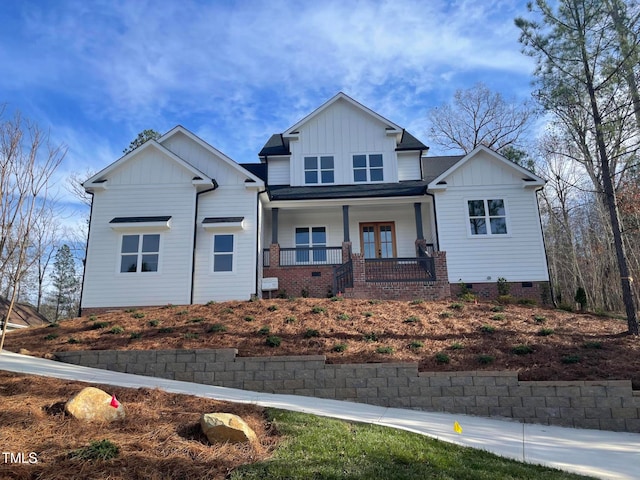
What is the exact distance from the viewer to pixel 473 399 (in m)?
8.02

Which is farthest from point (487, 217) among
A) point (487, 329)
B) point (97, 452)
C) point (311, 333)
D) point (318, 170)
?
point (97, 452)

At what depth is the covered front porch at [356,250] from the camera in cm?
1527

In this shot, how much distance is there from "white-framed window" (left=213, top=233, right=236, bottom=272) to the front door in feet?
19.6

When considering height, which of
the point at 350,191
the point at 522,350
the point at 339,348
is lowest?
the point at 522,350

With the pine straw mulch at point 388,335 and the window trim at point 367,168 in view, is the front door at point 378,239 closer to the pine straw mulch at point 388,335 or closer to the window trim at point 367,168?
the window trim at point 367,168

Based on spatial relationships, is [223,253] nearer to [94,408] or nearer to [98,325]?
[98,325]

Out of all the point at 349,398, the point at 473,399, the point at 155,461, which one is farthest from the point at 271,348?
the point at 155,461

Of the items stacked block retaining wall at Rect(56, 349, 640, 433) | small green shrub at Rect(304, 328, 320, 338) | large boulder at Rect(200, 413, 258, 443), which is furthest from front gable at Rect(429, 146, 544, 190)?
large boulder at Rect(200, 413, 258, 443)

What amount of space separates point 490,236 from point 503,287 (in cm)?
203

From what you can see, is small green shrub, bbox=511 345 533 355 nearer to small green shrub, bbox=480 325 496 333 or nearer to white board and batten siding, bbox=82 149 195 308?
small green shrub, bbox=480 325 496 333

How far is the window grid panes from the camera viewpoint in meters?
16.0

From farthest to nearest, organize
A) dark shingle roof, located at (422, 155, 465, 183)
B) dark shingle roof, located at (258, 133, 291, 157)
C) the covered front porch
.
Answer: dark shingle roof, located at (422, 155, 465, 183), dark shingle roof, located at (258, 133, 291, 157), the covered front porch

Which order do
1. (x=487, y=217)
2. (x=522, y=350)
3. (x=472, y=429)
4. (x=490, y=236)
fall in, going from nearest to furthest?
(x=472, y=429) < (x=522, y=350) < (x=490, y=236) < (x=487, y=217)

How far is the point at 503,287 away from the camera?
1573 centimetres
